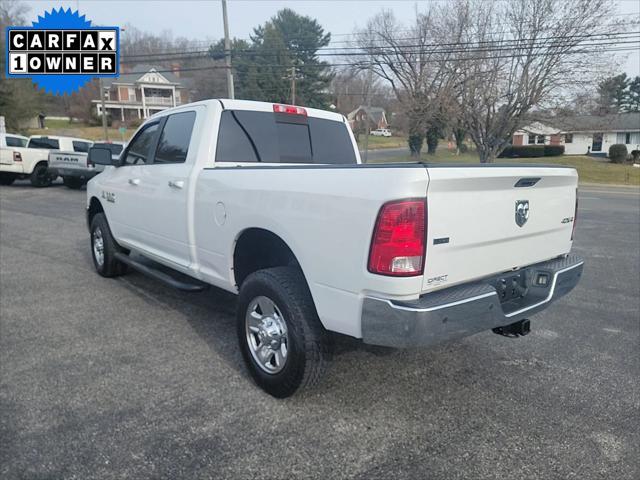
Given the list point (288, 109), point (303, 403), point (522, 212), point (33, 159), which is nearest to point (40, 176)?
point (33, 159)

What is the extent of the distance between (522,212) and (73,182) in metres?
17.7

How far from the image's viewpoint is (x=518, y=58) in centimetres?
2648

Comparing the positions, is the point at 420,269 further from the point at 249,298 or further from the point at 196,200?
the point at 196,200

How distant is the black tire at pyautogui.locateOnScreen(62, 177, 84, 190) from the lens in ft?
56.8

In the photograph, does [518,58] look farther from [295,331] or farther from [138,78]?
[138,78]

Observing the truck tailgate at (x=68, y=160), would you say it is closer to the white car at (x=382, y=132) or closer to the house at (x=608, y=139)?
the house at (x=608, y=139)

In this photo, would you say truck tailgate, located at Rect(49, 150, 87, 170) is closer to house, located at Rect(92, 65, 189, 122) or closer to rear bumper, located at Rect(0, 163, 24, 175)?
rear bumper, located at Rect(0, 163, 24, 175)

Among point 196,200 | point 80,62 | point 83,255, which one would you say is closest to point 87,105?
point 80,62

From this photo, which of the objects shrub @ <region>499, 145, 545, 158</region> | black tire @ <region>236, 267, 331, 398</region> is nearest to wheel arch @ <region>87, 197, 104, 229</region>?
black tire @ <region>236, 267, 331, 398</region>

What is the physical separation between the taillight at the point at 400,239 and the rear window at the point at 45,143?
61.9ft

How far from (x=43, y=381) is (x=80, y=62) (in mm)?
16111

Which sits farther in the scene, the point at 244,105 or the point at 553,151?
the point at 553,151

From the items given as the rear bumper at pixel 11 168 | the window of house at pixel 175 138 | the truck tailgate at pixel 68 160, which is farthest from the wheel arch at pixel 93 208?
the rear bumper at pixel 11 168

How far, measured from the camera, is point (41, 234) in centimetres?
934
